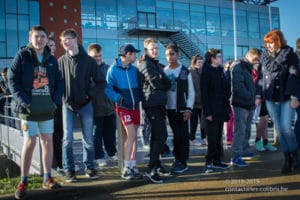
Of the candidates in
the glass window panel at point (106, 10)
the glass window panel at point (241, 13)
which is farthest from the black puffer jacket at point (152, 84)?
the glass window panel at point (241, 13)

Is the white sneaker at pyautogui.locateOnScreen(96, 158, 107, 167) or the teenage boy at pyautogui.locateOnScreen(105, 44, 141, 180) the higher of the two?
the teenage boy at pyautogui.locateOnScreen(105, 44, 141, 180)

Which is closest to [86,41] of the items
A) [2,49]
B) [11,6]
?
[11,6]

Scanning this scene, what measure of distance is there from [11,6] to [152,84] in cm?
2984

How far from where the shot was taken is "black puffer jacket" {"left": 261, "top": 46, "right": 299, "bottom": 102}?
590cm

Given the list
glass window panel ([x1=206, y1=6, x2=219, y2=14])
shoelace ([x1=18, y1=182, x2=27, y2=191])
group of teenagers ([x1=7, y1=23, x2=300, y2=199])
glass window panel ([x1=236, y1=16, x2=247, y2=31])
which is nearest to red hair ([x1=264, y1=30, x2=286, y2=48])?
group of teenagers ([x1=7, y1=23, x2=300, y2=199])

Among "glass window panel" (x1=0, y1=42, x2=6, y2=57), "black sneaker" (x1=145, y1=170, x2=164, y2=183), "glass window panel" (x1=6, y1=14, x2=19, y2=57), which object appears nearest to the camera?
"black sneaker" (x1=145, y1=170, x2=164, y2=183)

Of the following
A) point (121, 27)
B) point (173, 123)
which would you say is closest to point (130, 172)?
point (173, 123)

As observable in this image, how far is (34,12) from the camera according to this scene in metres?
33.2

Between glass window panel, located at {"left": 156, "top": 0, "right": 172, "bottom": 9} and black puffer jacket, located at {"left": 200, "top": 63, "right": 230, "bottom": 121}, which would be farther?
glass window panel, located at {"left": 156, "top": 0, "right": 172, "bottom": 9}

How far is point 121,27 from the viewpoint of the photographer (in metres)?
37.5

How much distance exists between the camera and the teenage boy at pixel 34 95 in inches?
193

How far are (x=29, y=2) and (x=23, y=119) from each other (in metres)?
30.4

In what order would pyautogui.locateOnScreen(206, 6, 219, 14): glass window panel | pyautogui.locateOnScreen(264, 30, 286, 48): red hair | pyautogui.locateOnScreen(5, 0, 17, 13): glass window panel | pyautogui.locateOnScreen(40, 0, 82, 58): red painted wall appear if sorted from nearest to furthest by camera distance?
pyautogui.locateOnScreen(264, 30, 286, 48): red hair, pyautogui.locateOnScreen(5, 0, 17, 13): glass window panel, pyautogui.locateOnScreen(40, 0, 82, 58): red painted wall, pyautogui.locateOnScreen(206, 6, 219, 14): glass window panel

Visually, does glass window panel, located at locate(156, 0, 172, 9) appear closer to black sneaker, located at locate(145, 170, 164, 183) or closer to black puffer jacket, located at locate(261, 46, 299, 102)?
black puffer jacket, located at locate(261, 46, 299, 102)
